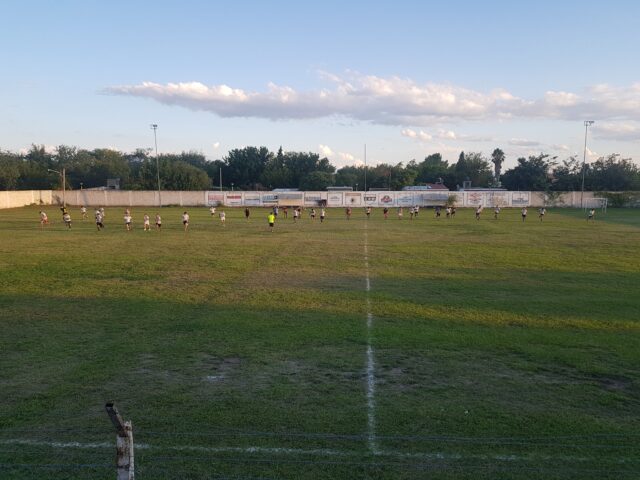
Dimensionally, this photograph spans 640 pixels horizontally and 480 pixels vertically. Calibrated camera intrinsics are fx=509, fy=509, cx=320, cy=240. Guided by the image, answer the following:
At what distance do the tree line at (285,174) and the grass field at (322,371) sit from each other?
80.2 meters

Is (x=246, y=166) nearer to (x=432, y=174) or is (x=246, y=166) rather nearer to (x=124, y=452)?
(x=432, y=174)

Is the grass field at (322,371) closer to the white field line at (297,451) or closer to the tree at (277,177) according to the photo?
the white field line at (297,451)

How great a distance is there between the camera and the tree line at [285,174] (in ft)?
312

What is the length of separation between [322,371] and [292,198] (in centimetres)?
6702

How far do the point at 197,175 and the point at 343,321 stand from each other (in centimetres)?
8658

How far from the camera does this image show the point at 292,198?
7581cm

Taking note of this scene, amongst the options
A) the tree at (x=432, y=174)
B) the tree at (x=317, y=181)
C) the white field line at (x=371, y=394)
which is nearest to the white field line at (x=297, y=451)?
the white field line at (x=371, y=394)

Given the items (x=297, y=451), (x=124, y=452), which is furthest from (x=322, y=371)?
(x=124, y=452)

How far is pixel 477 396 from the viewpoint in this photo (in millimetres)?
8367

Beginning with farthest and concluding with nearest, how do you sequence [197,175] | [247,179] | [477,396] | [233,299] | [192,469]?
[247,179] → [197,175] → [233,299] → [477,396] → [192,469]

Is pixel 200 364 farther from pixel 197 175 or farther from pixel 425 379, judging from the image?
pixel 197 175

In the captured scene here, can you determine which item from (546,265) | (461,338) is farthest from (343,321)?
(546,265)

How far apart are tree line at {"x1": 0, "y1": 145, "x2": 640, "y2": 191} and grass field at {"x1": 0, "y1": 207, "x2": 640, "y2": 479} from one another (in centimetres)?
8015

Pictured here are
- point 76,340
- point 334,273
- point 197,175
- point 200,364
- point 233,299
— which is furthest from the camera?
point 197,175
